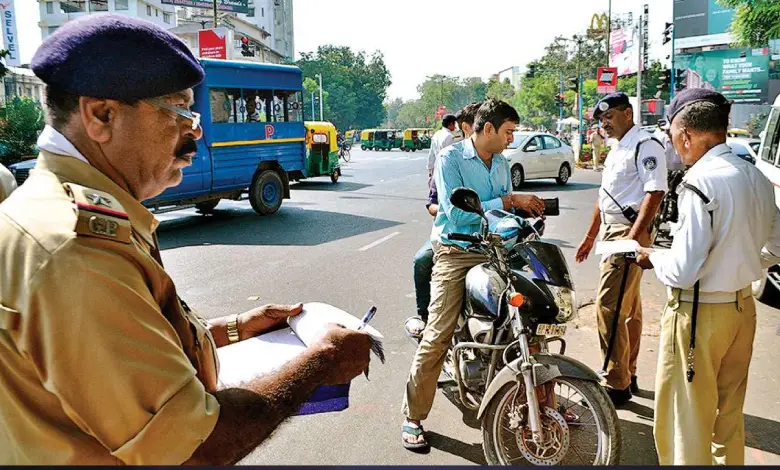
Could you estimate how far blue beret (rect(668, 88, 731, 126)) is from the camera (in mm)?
2865

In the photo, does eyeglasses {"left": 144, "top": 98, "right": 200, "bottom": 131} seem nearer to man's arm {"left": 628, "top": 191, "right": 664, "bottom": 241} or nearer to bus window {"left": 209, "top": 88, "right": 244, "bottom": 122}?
man's arm {"left": 628, "top": 191, "right": 664, "bottom": 241}

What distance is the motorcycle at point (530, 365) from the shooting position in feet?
9.29

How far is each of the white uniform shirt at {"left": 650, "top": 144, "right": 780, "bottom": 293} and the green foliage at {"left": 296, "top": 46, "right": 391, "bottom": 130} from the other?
275 ft

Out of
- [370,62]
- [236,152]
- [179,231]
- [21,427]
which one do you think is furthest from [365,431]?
[370,62]

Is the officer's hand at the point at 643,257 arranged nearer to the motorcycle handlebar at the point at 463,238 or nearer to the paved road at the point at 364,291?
the motorcycle handlebar at the point at 463,238

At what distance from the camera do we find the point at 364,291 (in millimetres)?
6836

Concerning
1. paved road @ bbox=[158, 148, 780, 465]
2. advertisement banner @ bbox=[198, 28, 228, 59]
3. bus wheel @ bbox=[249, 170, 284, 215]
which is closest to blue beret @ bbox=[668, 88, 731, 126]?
paved road @ bbox=[158, 148, 780, 465]

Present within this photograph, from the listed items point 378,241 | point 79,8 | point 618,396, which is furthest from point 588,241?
point 79,8

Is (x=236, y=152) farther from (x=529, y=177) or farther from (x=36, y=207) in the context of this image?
(x=36, y=207)

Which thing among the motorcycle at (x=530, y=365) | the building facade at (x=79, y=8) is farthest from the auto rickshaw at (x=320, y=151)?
the building facade at (x=79, y=8)

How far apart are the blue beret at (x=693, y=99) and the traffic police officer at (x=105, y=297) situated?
2.28m

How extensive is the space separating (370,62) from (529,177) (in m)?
84.4

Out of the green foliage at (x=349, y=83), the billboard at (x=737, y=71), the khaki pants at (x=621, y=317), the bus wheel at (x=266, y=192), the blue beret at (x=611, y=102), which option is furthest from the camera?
the green foliage at (x=349, y=83)

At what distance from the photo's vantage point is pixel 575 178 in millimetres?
21328
